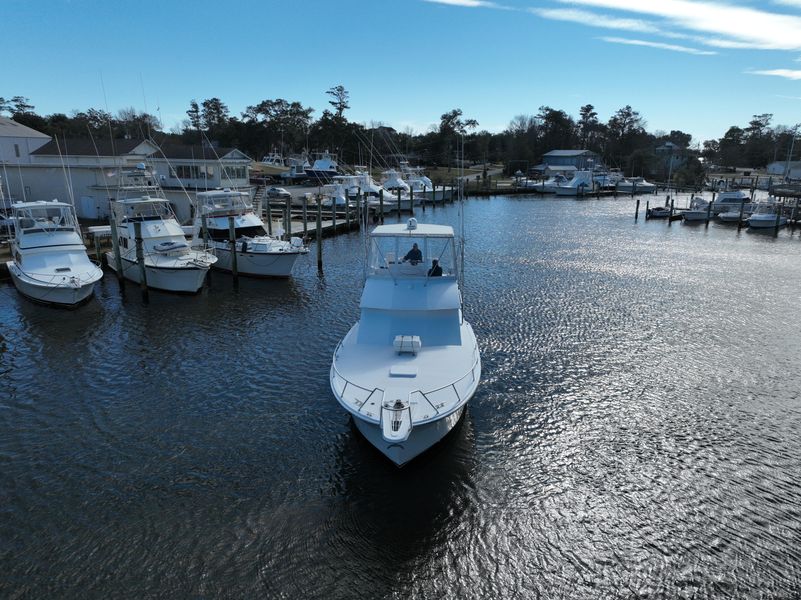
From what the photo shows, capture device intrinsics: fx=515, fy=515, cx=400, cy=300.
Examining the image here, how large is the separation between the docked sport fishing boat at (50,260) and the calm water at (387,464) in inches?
56.0

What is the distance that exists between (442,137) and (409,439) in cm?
11772

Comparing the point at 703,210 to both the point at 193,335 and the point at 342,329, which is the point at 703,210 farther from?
the point at 193,335

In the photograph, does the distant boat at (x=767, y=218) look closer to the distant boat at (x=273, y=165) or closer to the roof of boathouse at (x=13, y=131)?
the distant boat at (x=273, y=165)

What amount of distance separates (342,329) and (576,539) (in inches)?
540

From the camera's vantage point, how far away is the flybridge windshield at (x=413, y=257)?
56.1 feet

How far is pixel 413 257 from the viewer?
677 inches

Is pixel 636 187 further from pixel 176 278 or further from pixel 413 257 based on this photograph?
pixel 413 257

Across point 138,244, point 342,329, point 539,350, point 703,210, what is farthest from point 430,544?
point 703,210

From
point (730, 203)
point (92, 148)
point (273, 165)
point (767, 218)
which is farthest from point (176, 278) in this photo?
point (273, 165)

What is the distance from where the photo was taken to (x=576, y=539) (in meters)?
10.9

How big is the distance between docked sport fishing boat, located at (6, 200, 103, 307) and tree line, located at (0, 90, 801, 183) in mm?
59223

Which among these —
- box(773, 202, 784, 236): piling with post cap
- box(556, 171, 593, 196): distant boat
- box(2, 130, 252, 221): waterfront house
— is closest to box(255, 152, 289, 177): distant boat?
box(2, 130, 252, 221): waterfront house

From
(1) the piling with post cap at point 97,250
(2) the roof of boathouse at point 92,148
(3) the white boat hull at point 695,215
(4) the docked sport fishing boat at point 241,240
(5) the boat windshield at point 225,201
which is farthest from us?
Result: (3) the white boat hull at point 695,215

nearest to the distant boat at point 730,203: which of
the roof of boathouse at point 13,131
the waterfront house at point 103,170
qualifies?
the waterfront house at point 103,170
